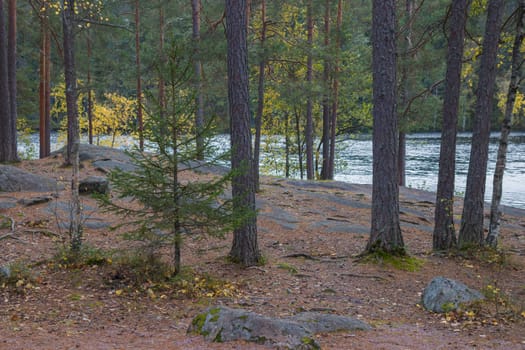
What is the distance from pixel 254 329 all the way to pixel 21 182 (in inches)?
391

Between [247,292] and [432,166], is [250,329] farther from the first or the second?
[432,166]

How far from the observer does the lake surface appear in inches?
1019

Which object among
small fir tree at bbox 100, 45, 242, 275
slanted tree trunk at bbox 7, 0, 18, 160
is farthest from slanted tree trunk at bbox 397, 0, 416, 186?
slanted tree trunk at bbox 7, 0, 18, 160

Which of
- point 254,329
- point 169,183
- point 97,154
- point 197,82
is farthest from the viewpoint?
point 97,154

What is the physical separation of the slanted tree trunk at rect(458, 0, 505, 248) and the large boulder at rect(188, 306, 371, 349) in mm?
5519

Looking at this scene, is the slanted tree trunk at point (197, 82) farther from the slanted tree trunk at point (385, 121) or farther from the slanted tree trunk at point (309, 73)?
the slanted tree trunk at point (309, 73)

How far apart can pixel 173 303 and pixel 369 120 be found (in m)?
23.8

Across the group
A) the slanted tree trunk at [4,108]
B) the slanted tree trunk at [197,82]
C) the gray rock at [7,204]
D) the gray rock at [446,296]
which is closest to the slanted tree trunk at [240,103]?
the slanted tree trunk at [197,82]

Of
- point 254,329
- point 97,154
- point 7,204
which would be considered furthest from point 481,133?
point 97,154

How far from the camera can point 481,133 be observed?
9.36 meters

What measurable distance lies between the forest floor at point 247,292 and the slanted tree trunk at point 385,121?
875 mm

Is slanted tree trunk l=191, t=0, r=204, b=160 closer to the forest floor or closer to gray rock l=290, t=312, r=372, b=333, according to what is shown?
the forest floor

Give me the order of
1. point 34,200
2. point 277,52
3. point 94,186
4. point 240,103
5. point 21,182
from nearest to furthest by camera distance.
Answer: point 240,103 < point 34,200 < point 21,182 < point 94,186 < point 277,52

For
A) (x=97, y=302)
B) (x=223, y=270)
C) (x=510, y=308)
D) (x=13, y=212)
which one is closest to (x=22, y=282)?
(x=97, y=302)
